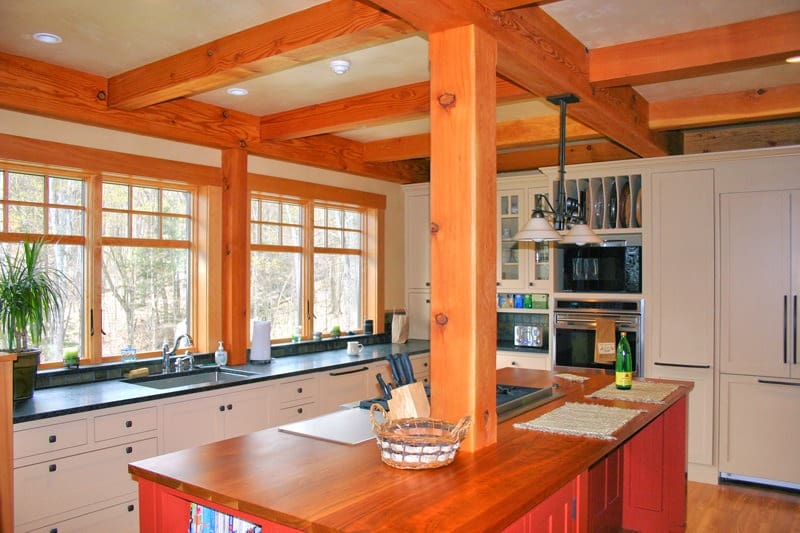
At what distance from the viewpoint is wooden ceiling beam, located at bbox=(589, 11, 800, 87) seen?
2.86m

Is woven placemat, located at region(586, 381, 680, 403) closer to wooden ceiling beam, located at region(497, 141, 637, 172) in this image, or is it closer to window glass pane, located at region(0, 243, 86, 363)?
wooden ceiling beam, located at region(497, 141, 637, 172)

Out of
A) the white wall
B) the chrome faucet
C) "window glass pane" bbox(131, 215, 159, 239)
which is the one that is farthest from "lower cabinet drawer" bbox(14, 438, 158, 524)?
the white wall

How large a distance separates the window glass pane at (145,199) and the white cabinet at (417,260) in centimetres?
274

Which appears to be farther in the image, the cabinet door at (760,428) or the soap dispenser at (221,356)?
the soap dispenser at (221,356)

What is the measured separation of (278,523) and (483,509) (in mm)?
530

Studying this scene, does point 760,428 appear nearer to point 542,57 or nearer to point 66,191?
point 542,57

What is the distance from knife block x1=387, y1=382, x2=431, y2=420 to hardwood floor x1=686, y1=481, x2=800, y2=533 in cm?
244

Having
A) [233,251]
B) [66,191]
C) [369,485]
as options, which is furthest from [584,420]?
[66,191]

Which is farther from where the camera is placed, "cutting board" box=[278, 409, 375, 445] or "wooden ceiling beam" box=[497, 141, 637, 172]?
"wooden ceiling beam" box=[497, 141, 637, 172]

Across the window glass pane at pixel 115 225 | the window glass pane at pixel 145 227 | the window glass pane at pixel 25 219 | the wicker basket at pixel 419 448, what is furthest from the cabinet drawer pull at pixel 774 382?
the window glass pane at pixel 25 219

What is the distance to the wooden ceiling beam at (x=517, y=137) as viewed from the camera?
15.1ft

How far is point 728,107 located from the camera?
13.6 feet

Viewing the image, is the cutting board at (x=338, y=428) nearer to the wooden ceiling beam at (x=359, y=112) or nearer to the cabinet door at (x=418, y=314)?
the wooden ceiling beam at (x=359, y=112)

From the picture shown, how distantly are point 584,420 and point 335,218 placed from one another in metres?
3.78
